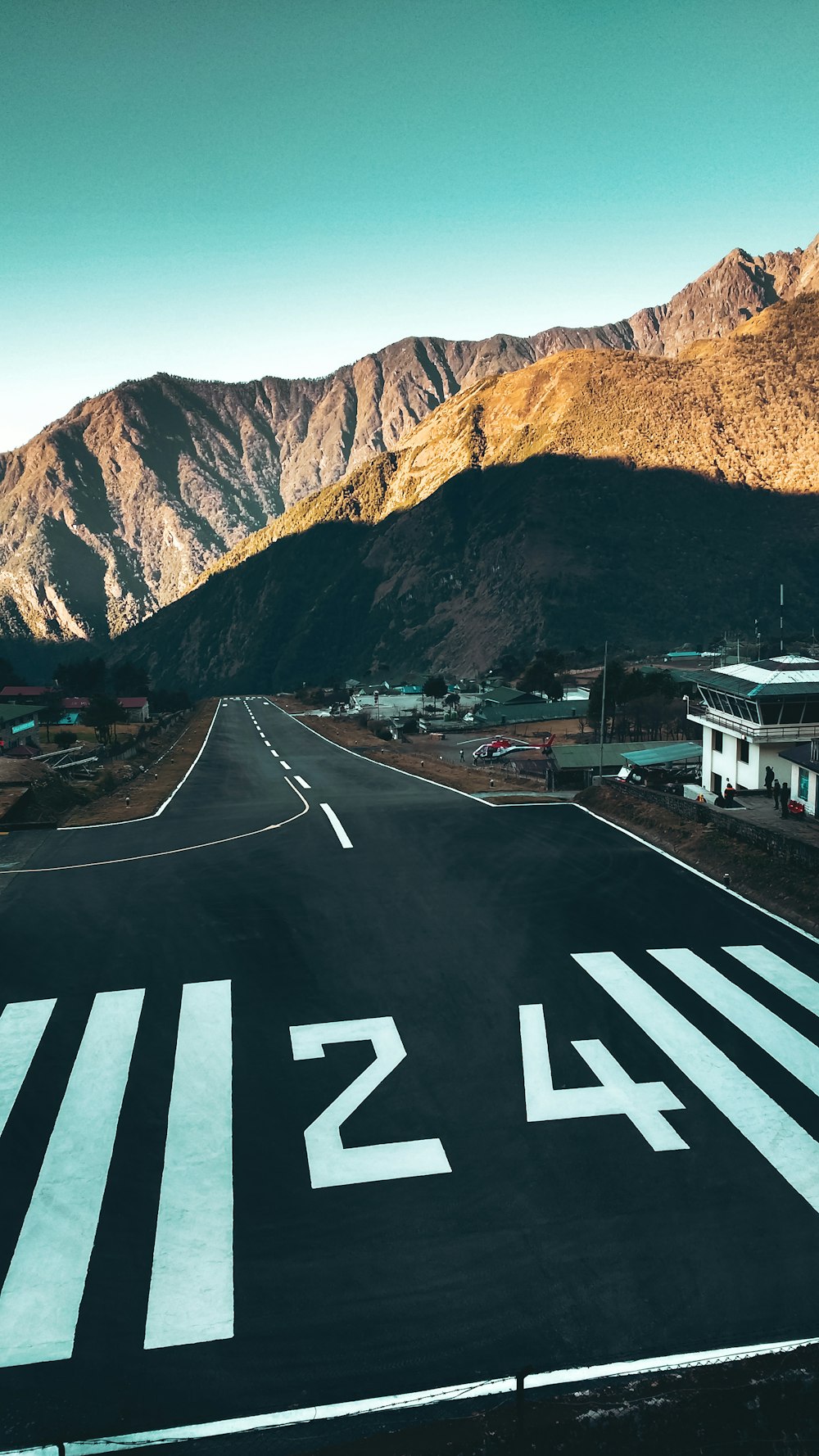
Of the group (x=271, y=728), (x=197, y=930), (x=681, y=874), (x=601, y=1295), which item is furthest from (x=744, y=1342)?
(x=271, y=728)

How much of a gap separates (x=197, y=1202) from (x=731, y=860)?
64.2 feet

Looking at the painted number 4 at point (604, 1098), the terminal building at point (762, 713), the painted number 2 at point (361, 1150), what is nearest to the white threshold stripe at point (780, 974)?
the painted number 4 at point (604, 1098)

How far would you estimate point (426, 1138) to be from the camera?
13.8 metres

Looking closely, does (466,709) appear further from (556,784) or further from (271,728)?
(556,784)

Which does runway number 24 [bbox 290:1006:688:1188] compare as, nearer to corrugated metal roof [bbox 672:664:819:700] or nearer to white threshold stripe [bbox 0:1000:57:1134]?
white threshold stripe [bbox 0:1000:57:1134]

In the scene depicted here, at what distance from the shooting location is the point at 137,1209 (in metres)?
12.3

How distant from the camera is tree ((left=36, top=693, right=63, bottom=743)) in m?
119

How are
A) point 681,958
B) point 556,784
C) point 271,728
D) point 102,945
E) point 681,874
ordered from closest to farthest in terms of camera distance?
point 681,958, point 102,945, point 681,874, point 556,784, point 271,728

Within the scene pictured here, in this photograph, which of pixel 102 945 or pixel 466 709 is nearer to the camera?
pixel 102 945

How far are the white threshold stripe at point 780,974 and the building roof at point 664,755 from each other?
35741 millimetres

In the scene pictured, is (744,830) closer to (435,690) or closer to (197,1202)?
(197,1202)

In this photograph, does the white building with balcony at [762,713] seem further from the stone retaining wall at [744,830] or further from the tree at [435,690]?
the tree at [435,690]

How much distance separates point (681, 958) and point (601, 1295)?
35.0 ft

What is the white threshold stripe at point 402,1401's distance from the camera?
29.1 ft
